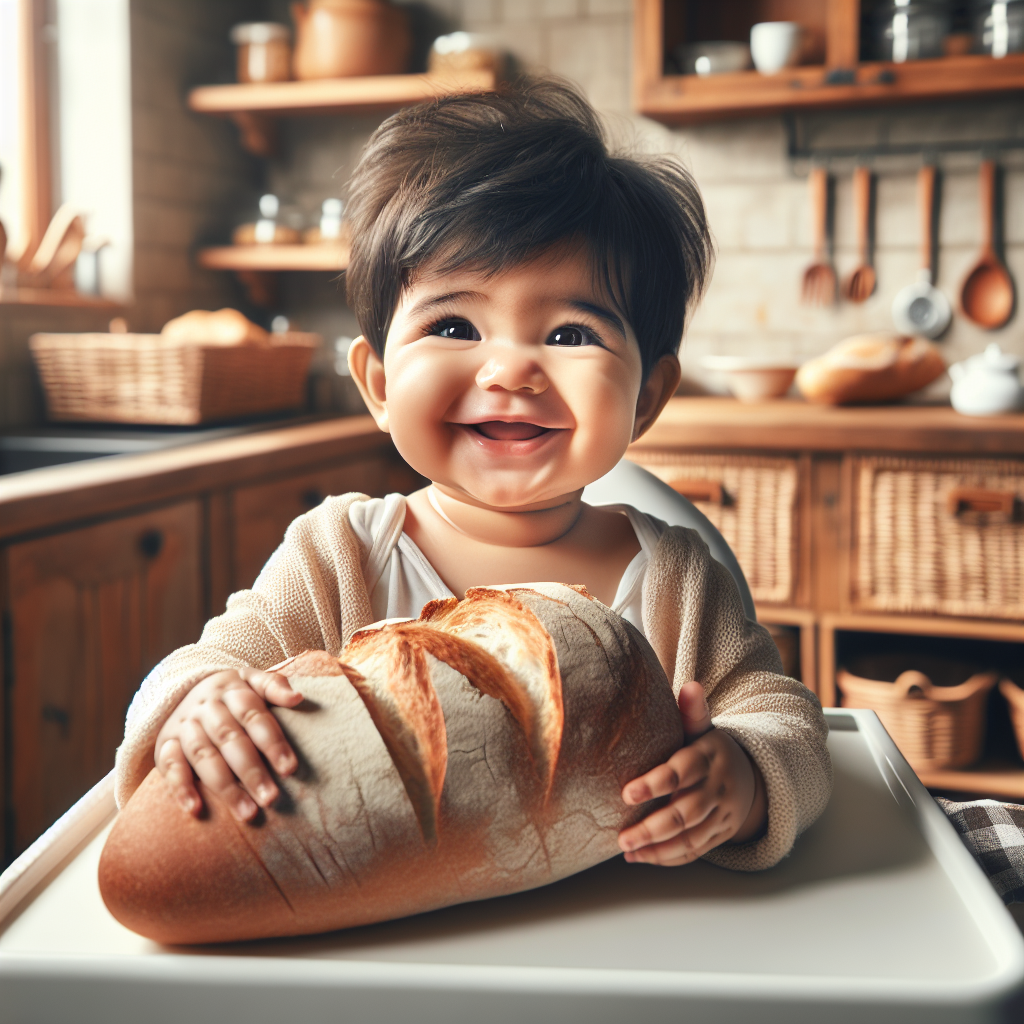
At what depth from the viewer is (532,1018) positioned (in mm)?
389

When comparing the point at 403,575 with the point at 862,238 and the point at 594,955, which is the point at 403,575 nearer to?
the point at 594,955

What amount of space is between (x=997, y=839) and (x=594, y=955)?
355mm

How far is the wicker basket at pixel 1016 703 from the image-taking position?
206cm

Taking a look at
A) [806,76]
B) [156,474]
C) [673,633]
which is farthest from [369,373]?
[806,76]

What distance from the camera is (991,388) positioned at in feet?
6.96

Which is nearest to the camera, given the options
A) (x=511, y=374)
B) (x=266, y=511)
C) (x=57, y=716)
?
(x=511, y=374)

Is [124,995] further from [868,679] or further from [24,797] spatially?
[868,679]

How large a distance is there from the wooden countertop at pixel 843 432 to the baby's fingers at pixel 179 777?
67.0 inches

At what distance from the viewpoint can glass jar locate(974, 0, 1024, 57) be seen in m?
2.17

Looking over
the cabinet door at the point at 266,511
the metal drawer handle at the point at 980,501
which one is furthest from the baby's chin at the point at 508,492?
the metal drawer handle at the point at 980,501

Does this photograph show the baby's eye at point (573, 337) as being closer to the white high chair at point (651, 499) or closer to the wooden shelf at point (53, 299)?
the white high chair at point (651, 499)

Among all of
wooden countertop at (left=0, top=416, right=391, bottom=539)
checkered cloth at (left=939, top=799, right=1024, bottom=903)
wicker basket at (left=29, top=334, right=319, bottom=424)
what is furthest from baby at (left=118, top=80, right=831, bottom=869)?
wicker basket at (left=29, top=334, right=319, bottom=424)

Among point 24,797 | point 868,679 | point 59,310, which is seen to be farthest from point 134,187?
point 868,679

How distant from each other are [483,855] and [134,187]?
238 cm
